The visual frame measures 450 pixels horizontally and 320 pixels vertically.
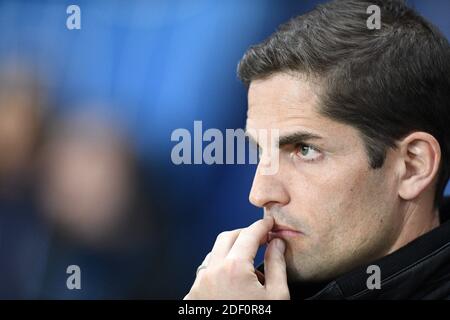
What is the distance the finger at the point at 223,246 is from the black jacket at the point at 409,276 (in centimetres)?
Answer: 29

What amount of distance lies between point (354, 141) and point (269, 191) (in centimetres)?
28

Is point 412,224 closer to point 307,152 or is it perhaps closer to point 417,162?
point 417,162

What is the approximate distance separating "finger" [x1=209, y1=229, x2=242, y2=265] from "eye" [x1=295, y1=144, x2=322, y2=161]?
0.98 feet

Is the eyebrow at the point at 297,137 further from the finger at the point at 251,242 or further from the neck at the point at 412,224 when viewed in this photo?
the neck at the point at 412,224

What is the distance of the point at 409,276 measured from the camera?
175 centimetres

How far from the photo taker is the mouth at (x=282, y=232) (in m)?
1.86

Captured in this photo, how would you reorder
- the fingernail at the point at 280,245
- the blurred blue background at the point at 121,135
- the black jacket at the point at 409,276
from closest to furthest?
the black jacket at the point at 409,276 → the fingernail at the point at 280,245 → the blurred blue background at the point at 121,135

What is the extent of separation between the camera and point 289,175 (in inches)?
73.3

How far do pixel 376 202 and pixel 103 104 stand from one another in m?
1.27

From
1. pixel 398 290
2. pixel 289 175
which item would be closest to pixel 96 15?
pixel 289 175

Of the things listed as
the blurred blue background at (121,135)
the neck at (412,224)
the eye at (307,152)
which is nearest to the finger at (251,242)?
the eye at (307,152)

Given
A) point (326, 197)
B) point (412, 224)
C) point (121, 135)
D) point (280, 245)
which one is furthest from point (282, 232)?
point (121, 135)

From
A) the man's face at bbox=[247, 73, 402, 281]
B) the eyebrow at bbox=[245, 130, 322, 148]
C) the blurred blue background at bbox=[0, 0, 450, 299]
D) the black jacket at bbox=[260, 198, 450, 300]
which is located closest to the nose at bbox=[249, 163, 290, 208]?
the man's face at bbox=[247, 73, 402, 281]

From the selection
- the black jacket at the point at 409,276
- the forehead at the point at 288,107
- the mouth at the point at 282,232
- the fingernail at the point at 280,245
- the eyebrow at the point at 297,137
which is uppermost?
the forehead at the point at 288,107
